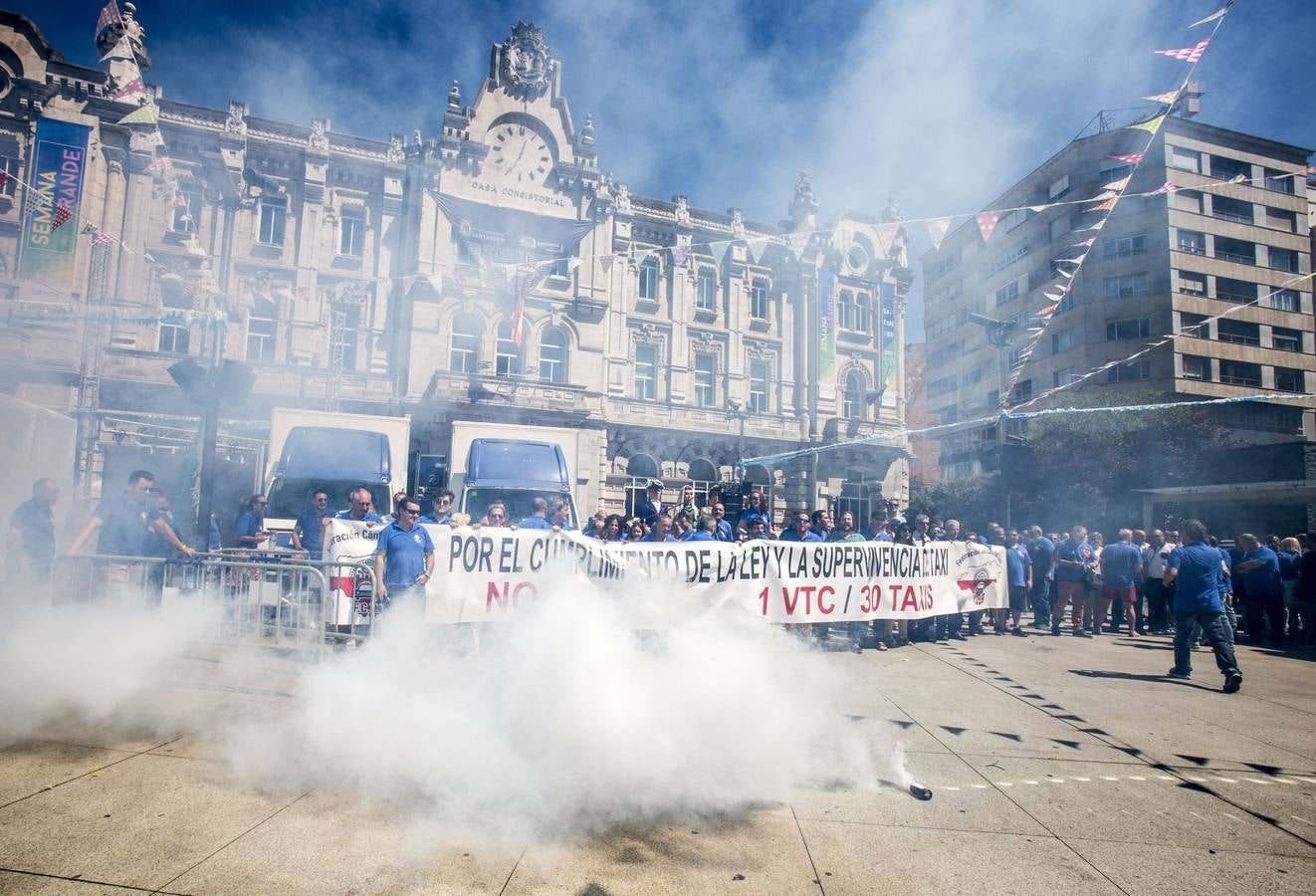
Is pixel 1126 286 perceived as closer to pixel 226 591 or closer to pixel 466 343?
pixel 466 343

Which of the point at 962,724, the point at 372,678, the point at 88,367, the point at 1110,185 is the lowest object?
the point at 962,724

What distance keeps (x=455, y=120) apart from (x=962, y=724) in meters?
23.6

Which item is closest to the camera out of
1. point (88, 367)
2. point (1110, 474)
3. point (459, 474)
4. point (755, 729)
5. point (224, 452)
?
point (755, 729)

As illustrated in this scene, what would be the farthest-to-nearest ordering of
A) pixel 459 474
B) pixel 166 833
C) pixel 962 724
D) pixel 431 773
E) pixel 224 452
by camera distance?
pixel 224 452 < pixel 459 474 < pixel 962 724 < pixel 431 773 < pixel 166 833

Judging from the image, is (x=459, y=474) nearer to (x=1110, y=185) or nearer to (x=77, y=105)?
(x=1110, y=185)

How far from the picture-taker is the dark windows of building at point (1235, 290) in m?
34.4

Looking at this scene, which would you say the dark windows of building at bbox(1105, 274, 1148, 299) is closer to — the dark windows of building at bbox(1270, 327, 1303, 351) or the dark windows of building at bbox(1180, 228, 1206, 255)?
the dark windows of building at bbox(1180, 228, 1206, 255)

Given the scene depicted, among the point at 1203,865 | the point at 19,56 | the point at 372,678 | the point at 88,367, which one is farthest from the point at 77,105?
the point at 1203,865

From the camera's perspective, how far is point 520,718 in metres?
3.66

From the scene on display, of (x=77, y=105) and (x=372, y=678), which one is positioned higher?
(x=77, y=105)

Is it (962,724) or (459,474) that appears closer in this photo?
(962,724)

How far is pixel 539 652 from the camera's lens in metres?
3.89

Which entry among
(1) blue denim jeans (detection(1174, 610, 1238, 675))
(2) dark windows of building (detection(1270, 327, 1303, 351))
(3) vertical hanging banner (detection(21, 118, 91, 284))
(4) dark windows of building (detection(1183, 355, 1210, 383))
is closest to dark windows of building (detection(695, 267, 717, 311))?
(3) vertical hanging banner (detection(21, 118, 91, 284))

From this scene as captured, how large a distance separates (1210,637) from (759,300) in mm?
22958
